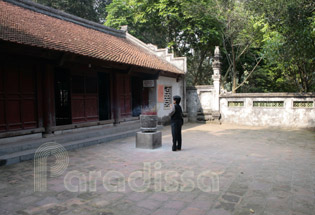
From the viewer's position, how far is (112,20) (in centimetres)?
1923

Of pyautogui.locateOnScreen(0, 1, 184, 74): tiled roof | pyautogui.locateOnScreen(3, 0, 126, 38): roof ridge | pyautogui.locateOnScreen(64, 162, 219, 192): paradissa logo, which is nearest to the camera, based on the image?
pyautogui.locateOnScreen(64, 162, 219, 192): paradissa logo

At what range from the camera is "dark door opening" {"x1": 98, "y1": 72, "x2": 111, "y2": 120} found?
10.7m

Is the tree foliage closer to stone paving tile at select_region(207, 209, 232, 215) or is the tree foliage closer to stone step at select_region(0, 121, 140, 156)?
stone step at select_region(0, 121, 140, 156)

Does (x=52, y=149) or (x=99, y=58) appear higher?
(x=99, y=58)

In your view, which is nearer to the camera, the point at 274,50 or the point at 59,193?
the point at 59,193

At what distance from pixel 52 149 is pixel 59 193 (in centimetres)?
328

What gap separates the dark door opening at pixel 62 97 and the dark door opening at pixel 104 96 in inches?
69.9

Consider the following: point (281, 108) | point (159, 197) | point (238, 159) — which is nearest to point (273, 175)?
point (238, 159)

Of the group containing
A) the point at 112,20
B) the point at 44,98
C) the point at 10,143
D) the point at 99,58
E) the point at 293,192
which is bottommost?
the point at 293,192

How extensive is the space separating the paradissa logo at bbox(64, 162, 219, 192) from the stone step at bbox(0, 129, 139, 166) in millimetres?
1886

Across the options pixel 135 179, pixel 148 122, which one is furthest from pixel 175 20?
pixel 135 179

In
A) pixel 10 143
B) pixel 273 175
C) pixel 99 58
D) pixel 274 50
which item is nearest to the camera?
pixel 273 175

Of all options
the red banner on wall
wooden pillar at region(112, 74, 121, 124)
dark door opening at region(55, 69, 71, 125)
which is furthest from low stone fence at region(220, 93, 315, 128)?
dark door opening at region(55, 69, 71, 125)

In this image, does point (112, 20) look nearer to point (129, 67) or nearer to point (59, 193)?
point (129, 67)
